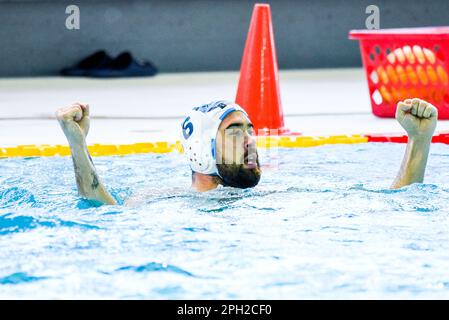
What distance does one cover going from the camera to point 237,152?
4.27 metres

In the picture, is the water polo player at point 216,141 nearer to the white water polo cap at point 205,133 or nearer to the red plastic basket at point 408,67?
the white water polo cap at point 205,133

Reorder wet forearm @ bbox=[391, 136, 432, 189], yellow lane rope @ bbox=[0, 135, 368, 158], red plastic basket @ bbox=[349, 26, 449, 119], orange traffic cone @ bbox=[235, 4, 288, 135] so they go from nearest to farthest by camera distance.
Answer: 1. wet forearm @ bbox=[391, 136, 432, 189]
2. yellow lane rope @ bbox=[0, 135, 368, 158]
3. orange traffic cone @ bbox=[235, 4, 288, 135]
4. red plastic basket @ bbox=[349, 26, 449, 119]

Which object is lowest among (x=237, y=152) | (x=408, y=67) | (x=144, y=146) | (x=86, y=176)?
(x=144, y=146)

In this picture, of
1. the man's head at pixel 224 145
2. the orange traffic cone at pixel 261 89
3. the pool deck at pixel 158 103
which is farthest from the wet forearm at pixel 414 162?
the pool deck at pixel 158 103

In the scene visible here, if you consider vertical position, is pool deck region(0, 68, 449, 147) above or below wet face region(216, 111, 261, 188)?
below

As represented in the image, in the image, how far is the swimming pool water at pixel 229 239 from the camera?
3.28 metres

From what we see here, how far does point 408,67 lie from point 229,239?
416 cm

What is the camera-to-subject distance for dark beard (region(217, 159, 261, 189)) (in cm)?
425

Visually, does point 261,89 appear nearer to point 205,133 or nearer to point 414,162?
point 414,162

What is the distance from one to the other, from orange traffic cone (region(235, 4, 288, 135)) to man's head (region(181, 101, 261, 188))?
241 cm

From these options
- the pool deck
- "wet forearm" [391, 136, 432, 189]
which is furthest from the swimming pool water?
the pool deck

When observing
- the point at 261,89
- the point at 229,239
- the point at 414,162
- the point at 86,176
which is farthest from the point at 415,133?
the point at 261,89

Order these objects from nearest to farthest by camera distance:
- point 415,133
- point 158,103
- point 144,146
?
point 415,133 < point 144,146 < point 158,103

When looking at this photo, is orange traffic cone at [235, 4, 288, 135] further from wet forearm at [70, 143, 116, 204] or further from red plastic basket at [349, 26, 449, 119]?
wet forearm at [70, 143, 116, 204]
